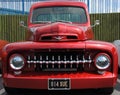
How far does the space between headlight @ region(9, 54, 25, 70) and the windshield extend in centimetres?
188

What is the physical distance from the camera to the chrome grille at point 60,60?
5586 millimetres

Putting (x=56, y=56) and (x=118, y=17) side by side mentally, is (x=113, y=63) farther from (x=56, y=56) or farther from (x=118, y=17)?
(x=118, y=17)

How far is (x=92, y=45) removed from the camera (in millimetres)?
5605

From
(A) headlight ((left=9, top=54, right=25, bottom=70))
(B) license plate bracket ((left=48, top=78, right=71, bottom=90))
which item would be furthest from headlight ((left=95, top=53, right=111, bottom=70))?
(A) headlight ((left=9, top=54, right=25, bottom=70))

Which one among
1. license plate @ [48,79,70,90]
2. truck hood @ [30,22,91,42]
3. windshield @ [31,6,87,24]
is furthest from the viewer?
windshield @ [31,6,87,24]

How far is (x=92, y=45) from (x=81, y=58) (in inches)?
9.8

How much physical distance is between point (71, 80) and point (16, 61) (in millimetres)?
890

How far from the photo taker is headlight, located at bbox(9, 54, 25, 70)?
5.68 m

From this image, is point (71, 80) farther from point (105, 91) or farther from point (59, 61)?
point (105, 91)

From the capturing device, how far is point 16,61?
5.71 meters

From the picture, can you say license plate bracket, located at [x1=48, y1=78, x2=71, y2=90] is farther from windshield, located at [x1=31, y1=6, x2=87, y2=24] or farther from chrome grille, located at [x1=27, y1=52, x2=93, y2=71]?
windshield, located at [x1=31, y1=6, x2=87, y2=24]

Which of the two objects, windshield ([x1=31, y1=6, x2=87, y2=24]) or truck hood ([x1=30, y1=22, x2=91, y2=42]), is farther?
windshield ([x1=31, y1=6, x2=87, y2=24])

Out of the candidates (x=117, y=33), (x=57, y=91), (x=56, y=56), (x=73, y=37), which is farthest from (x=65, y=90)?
(x=117, y=33)

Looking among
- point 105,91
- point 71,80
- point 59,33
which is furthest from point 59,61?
point 105,91
